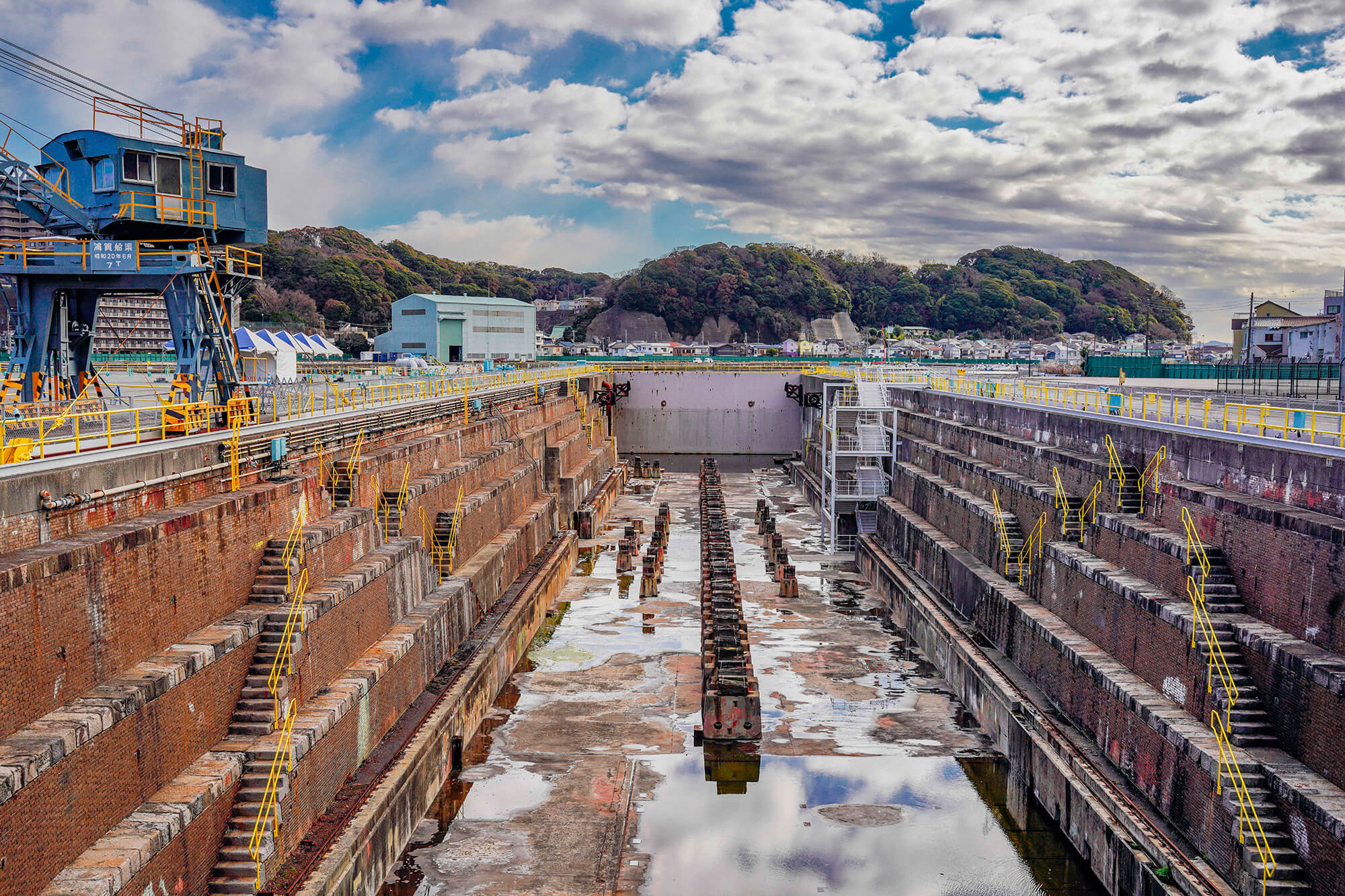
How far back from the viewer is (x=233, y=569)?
1367 centimetres

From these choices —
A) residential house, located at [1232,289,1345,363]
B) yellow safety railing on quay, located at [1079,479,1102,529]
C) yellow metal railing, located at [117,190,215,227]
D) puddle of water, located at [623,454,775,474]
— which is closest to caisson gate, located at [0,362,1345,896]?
yellow safety railing on quay, located at [1079,479,1102,529]

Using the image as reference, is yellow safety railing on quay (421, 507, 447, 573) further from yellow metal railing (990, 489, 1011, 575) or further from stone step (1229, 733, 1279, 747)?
stone step (1229, 733, 1279, 747)

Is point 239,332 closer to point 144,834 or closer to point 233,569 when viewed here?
point 233,569

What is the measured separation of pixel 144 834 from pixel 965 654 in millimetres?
15799

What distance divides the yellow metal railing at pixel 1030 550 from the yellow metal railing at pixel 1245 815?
9.06 m

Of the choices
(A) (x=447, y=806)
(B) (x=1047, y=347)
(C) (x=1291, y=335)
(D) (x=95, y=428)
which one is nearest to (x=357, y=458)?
(D) (x=95, y=428)

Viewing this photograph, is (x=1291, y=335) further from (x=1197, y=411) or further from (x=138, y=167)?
(x=138, y=167)

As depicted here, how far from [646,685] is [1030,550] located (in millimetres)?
8551

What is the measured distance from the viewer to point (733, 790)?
684 inches

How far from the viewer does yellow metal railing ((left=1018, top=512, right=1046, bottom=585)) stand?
70.5 ft

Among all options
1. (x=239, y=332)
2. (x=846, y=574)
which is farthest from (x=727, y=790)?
(x=239, y=332)

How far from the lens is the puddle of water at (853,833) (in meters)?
14.4

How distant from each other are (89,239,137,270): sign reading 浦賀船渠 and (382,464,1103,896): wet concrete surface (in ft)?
37.6

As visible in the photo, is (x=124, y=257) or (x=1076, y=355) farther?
(x=1076, y=355)
